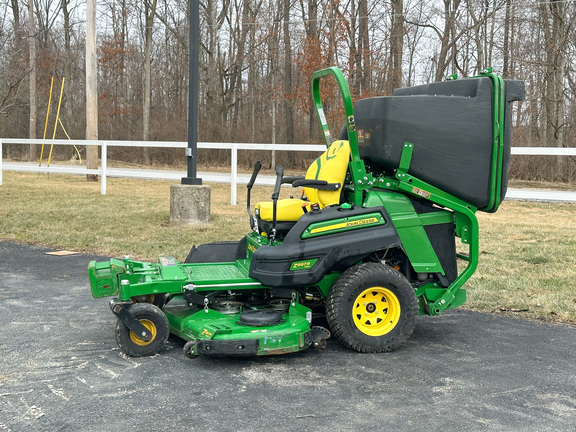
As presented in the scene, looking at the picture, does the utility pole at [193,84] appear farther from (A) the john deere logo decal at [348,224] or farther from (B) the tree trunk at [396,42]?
(B) the tree trunk at [396,42]

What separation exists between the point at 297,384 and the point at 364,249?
1.08m

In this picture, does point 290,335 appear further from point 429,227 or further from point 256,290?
point 429,227

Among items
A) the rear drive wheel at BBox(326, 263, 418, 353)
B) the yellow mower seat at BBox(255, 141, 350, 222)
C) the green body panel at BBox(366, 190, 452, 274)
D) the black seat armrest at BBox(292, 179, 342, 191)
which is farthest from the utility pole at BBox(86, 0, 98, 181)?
the rear drive wheel at BBox(326, 263, 418, 353)

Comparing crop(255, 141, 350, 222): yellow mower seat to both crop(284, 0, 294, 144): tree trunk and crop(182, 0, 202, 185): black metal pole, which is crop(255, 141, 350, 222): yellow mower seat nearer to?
crop(182, 0, 202, 185): black metal pole

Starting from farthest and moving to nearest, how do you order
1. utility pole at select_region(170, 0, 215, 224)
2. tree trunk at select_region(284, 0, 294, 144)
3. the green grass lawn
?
tree trunk at select_region(284, 0, 294, 144)
utility pole at select_region(170, 0, 215, 224)
the green grass lawn

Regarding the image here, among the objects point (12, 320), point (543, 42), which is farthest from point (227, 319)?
point (543, 42)

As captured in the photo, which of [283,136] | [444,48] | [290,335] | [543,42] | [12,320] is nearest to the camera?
[290,335]

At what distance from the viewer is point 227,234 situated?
31.1 feet

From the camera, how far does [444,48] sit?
28.5m

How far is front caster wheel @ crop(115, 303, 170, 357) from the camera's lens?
446 centimetres

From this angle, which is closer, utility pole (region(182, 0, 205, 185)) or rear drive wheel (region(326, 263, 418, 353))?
rear drive wheel (region(326, 263, 418, 353))

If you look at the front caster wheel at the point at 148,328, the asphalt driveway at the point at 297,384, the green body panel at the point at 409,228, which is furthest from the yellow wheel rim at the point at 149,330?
the green body panel at the point at 409,228

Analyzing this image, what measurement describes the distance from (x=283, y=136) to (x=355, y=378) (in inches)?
1058

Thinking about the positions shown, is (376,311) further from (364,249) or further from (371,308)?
(364,249)
